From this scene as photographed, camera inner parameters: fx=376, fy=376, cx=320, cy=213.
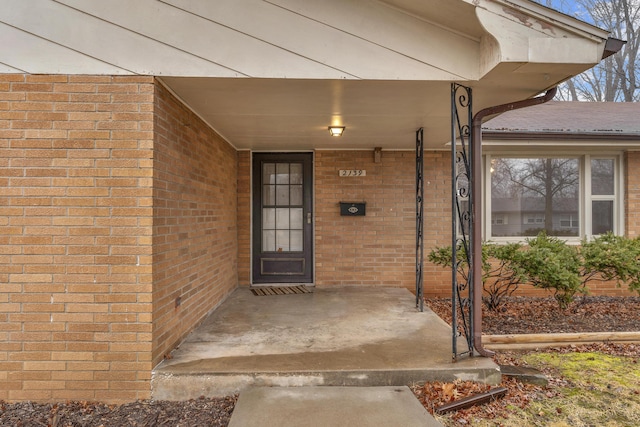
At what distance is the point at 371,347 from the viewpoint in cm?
343

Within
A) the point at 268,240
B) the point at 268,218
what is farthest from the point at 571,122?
the point at 268,240

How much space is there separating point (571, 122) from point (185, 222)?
21.3 feet

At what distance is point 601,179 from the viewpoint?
641 cm

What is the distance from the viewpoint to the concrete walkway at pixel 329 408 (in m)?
2.43

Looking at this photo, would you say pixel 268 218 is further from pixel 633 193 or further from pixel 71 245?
pixel 633 193

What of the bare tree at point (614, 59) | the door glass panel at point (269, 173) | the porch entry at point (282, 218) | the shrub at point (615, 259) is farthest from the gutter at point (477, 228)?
the bare tree at point (614, 59)

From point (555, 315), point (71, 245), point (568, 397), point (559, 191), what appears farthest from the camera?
point (559, 191)

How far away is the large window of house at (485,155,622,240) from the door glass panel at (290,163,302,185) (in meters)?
3.20

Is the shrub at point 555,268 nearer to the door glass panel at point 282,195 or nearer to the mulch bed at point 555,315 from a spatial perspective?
the mulch bed at point 555,315

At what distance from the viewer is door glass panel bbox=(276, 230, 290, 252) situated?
655 cm

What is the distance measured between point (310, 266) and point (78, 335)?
402 centimetres

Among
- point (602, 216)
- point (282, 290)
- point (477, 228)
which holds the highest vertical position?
point (602, 216)

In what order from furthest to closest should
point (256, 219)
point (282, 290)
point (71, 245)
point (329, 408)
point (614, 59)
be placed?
point (614, 59) < point (256, 219) < point (282, 290) < point (71, 245) < point (329, 408)

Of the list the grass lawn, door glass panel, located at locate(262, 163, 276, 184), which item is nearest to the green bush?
the grass lawn
